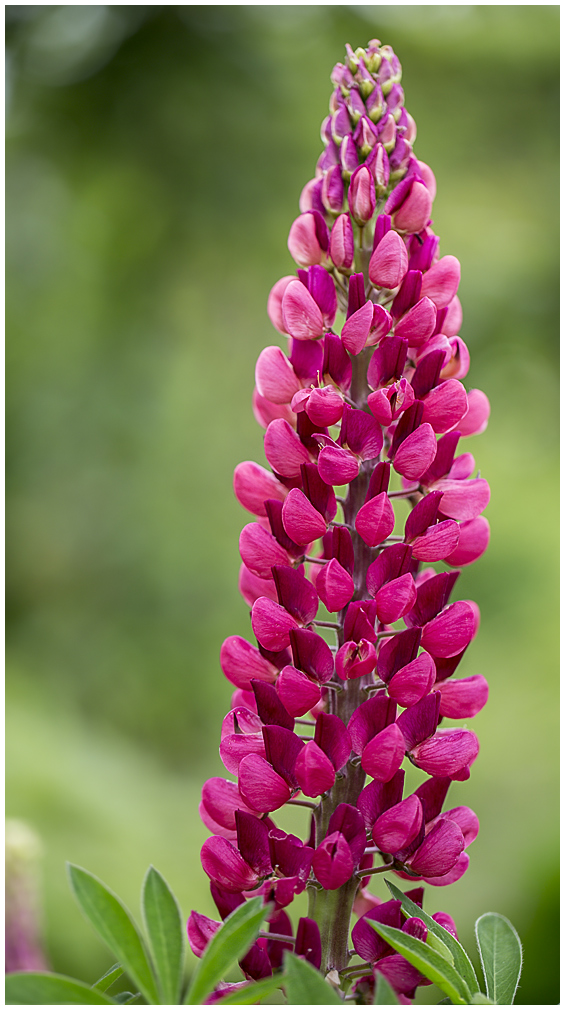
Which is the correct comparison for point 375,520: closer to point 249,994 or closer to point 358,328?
point 358,328

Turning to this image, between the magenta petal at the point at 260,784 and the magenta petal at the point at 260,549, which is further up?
the magenta petal at the point at 260,549

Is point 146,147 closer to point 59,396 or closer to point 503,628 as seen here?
point 59,396

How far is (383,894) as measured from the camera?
7.56 feet

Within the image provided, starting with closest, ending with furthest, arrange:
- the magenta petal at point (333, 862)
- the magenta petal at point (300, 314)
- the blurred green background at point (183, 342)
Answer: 1. the magenta petal at point (333, 862)
2. the magenta petal at point (300, 314)
3. the blurred green background at point (183, 342)

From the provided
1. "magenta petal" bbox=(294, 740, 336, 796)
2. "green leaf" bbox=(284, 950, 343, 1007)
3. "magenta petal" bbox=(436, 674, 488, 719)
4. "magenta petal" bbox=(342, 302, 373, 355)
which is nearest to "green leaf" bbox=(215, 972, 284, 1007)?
"green leaf" bbox=(284, 950, 343, 1007)

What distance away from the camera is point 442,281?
521 millimetres

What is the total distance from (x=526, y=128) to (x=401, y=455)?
3.00 metres

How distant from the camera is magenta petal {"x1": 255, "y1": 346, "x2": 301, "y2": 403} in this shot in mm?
519

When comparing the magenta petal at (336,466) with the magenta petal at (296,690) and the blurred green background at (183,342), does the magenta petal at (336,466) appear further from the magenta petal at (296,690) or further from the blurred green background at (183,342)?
the blurred green background at (183,342)

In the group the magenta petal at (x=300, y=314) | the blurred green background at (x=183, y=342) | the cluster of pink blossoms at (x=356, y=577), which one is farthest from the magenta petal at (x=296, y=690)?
the blurred green background at (x=183, y=342)

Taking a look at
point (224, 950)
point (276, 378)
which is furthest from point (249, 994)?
point (276, 378)

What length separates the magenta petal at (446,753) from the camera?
17.4 inches

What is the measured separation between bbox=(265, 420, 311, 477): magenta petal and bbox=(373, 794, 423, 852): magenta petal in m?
0.20

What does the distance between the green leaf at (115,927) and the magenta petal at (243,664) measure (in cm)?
17
